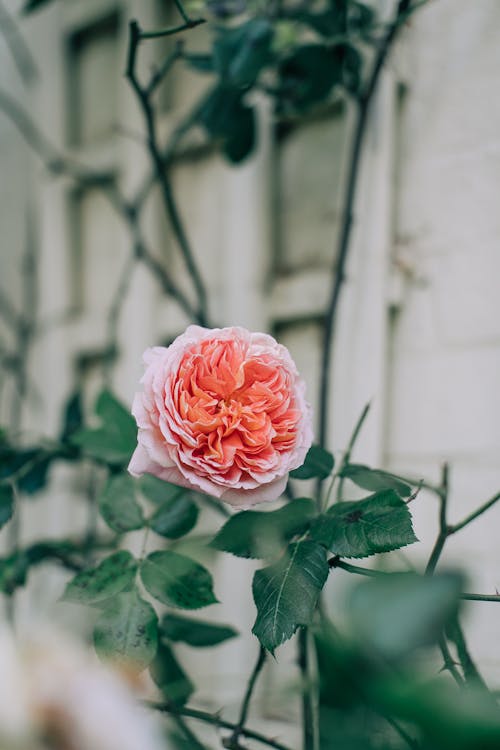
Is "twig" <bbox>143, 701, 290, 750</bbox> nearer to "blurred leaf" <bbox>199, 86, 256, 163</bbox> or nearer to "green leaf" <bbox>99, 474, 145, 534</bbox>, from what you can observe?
"green leaf" <bbox>99, 474, 145, 534</bbox>

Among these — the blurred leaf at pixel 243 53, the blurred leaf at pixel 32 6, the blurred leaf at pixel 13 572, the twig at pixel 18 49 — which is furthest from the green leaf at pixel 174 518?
the twig at pixel 18 49

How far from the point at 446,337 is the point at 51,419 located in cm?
87

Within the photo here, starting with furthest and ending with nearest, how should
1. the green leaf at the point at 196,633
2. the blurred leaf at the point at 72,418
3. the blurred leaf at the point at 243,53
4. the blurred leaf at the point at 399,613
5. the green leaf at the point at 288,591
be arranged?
the blurred leaf at the point at 72,418 < the blurred leaf at the point at 243,53 < the green leaf at the point at 196,633 < the green leaf at the point at 288,591 < the blurred leaf at the point at 399,613

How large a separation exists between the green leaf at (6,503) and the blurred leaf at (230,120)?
54 cm

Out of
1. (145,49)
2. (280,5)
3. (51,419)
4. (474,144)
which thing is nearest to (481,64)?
(474,144)

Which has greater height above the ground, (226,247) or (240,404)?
(240,404)

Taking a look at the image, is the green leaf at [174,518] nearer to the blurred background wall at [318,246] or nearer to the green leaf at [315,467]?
the green leaf at [315,467]

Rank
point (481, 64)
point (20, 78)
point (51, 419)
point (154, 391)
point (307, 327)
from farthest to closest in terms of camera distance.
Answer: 1. point (20, 78)
2. point (51, 419)
3. point (307, 327)
4. point (481, 64)
5. point (154, 391)

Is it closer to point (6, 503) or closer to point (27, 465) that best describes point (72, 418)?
point (27, 465)

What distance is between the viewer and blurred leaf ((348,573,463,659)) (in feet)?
1.01

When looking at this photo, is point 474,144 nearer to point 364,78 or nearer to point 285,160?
point 364,78

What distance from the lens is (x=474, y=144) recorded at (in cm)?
98

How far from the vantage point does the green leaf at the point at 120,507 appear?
0.71m

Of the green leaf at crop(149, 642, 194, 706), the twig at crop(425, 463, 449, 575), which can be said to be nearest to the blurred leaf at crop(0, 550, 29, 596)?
the green leaf at crop(149, 642, 194, 706)
